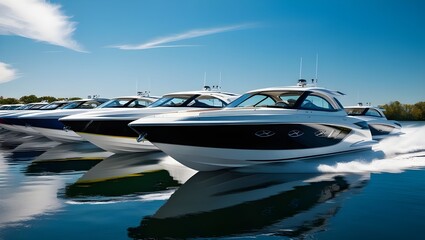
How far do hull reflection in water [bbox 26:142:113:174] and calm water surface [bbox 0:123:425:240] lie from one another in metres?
0.07

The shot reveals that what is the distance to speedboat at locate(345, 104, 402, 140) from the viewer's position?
13672mm

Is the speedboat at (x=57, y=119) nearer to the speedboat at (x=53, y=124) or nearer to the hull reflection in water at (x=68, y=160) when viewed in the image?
the speedboat at (x=53, y=124)

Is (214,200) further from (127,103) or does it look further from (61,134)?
(61,134)

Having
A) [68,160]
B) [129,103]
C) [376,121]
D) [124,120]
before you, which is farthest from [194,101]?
[376,121]

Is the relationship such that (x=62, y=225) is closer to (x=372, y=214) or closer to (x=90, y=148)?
(x=372, y=214)

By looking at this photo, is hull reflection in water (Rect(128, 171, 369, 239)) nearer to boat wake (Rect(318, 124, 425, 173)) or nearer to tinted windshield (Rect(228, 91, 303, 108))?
boat wake (Rect(318, 124, 425, 173))

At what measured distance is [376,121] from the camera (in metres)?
13.8

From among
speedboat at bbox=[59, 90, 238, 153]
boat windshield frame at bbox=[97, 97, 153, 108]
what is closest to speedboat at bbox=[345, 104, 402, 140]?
speedboat at bbox=[59, 90, 238, 153]

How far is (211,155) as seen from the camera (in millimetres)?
7359

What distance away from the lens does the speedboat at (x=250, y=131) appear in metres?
7.11

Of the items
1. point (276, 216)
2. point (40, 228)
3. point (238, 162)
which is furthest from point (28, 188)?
point (276, 216)

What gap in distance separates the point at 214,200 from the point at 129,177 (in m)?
2.69

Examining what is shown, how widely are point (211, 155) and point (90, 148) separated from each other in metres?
7.33

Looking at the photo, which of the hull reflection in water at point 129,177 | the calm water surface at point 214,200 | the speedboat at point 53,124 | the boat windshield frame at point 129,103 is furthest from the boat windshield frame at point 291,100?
the speedboat at point 53,124
